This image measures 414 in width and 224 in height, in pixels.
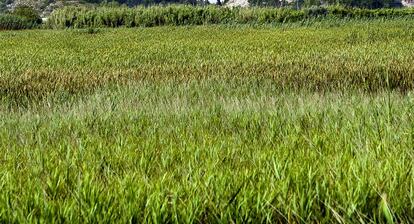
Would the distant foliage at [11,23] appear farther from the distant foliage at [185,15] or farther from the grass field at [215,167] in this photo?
the grass field at [215,167]

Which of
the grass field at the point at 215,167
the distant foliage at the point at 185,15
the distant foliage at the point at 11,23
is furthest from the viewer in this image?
the distant foliage at the point at 11,23

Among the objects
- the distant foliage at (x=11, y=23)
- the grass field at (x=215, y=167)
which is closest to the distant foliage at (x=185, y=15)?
the distant foliage at (x=11, y=23)

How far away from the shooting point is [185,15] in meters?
52.9

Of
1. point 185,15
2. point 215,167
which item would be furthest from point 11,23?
point 215,167

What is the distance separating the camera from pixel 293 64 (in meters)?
13.4

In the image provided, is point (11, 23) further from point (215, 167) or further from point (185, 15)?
point (215, 167)

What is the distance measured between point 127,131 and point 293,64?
27.9 ft

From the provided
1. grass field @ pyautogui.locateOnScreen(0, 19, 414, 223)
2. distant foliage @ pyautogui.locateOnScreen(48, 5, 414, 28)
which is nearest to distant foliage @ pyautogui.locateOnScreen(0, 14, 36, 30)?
distant foliage @ pyautogui.locateOnScreen(48, 5, 414, 28)

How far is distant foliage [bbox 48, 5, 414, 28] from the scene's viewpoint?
5106cm

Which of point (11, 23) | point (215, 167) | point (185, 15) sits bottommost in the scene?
point (11, 23)

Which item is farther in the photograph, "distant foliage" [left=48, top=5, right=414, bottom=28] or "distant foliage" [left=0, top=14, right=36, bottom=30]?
"distant foliage" [left=0, top=14, right=36, bottom=30]

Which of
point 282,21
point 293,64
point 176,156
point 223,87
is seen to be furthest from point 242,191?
point 282,21

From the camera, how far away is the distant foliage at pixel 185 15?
5106 cm

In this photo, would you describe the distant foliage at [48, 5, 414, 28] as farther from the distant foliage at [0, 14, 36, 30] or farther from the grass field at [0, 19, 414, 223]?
the grass field at [0, 19, 414, 223]
